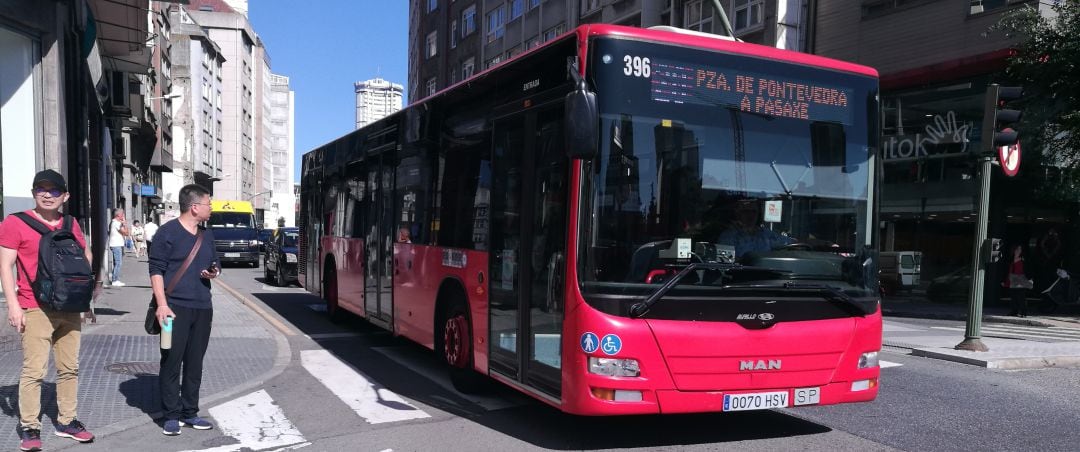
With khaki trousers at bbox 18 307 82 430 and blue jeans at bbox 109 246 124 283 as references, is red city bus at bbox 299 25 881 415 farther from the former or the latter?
blue jeans at bbox 109 246 124 283

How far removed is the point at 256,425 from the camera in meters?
6.23

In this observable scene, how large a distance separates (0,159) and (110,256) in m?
10.8

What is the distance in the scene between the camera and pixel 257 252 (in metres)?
30.7

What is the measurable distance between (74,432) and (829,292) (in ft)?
17.3

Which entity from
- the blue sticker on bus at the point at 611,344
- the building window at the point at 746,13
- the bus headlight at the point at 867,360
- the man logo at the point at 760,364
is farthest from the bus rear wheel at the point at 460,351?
the building window at the point at 746,13

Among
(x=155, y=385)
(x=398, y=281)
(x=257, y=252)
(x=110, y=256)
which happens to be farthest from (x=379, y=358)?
(x=257, y=252)

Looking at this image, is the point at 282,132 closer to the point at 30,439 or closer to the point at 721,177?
the point at 30,439

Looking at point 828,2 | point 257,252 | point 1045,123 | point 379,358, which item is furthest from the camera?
point 257,252

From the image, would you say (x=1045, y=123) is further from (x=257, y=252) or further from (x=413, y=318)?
(x=257, y=252)

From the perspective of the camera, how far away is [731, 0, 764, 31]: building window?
25.1 m

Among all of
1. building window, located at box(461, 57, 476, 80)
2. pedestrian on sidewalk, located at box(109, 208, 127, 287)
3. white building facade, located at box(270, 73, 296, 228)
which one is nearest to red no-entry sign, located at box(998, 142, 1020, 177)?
pedestrian on sidewalk, located at box(109, 208, 127, 287)

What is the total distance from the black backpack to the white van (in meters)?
19.8

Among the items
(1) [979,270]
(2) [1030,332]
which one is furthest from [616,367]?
(2) [1030,332]

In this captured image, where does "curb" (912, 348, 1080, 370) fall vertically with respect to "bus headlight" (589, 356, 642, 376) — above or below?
below
